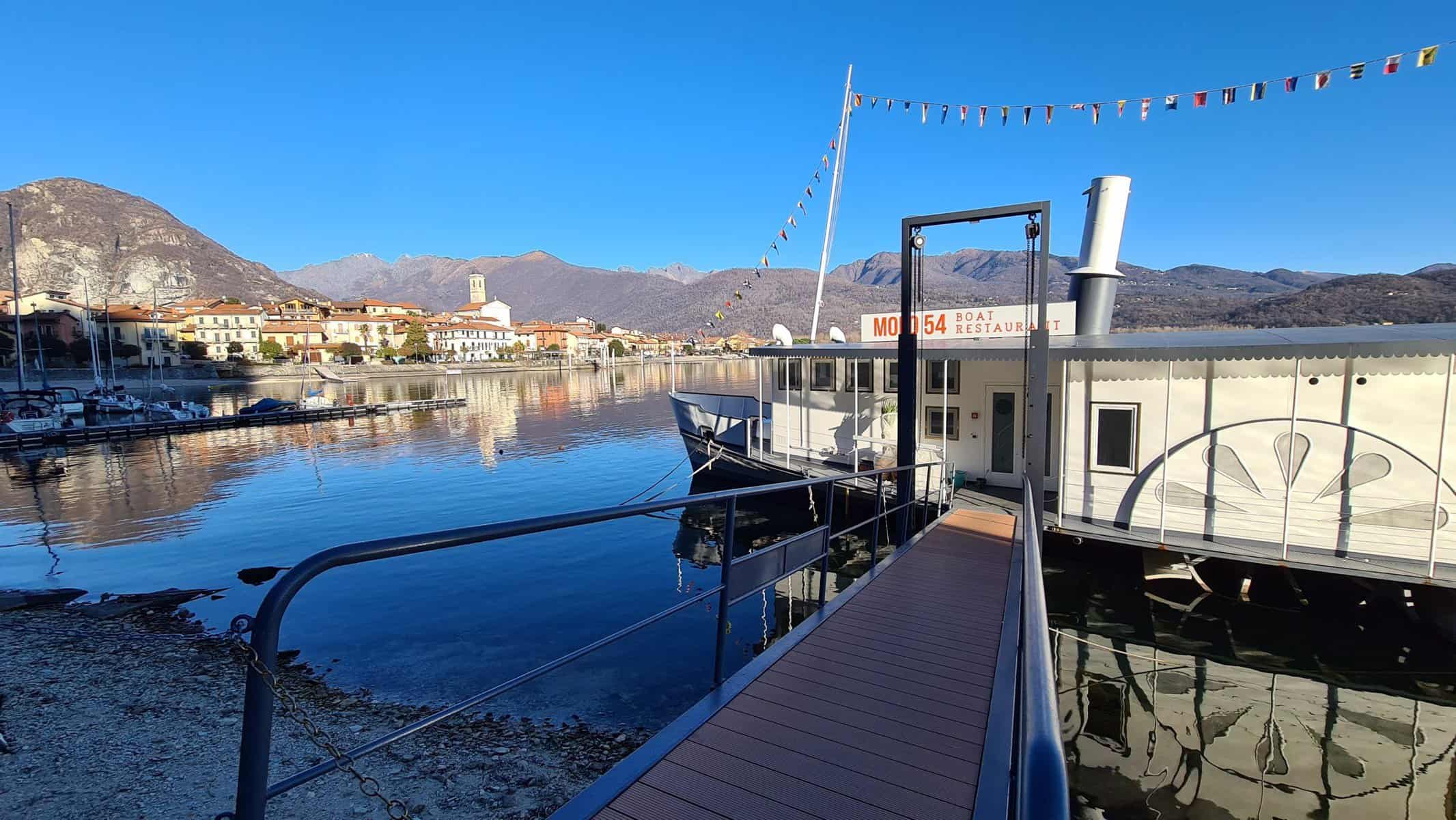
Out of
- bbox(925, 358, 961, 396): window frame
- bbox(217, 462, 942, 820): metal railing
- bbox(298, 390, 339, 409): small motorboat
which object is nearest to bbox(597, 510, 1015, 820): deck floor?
bbox(217, 462, 942, 820): metal railing

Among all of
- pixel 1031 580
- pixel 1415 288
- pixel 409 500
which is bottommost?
pixel 409 500

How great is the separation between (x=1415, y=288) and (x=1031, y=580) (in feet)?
283

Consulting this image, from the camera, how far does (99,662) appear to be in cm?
887

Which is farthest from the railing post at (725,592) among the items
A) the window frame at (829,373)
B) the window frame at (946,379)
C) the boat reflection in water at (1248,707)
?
the window frame at (829,373)

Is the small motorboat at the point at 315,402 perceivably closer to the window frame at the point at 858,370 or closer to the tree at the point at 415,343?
the window frame at the point at 858,370

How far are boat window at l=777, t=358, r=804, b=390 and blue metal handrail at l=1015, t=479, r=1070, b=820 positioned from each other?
1327 cm

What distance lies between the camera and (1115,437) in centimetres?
1031

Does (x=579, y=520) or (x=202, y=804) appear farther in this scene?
(x=202, y=804)

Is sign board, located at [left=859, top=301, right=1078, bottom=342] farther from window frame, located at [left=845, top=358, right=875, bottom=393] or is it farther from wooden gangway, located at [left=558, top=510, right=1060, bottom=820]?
wooden gangway, located at [left=558, top=510, right=1060, bottom=820]

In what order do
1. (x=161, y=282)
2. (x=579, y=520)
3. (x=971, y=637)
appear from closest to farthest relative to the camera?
(x=579, y=520), (x=971, y=637), (x=161, y=282)

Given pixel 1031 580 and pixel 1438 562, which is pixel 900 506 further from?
pixel 1438 562

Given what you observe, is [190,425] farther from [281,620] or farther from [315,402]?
[281,620]

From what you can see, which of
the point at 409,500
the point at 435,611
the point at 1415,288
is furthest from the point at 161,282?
the point at 1415,288

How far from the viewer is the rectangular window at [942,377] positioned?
13133 millimetres
